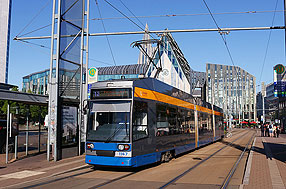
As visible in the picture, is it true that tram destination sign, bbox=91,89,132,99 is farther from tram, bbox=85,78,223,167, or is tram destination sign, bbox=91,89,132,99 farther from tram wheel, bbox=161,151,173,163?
tram wheel, bbox=161,151,173,163

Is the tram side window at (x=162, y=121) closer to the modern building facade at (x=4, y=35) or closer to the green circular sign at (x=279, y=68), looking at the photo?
the green circular sign at (x=279, y=68)

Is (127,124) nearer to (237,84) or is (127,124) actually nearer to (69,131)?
(69,131)

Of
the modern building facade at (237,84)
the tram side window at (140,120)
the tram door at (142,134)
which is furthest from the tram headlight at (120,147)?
the modern building facade at (237,84)

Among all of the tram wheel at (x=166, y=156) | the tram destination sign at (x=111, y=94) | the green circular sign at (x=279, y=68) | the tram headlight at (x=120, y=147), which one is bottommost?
the tram wheel at (x=166, y=156)

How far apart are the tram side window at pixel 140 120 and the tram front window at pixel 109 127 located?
1.02 feet

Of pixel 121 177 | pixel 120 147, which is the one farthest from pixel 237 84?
pixel 121 177

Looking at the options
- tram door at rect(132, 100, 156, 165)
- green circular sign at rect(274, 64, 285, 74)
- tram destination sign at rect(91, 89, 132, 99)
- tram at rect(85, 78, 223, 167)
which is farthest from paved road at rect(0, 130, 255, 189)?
green circular sign at rect(274, 64, 285, 74)

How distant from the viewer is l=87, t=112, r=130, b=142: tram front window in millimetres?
9766

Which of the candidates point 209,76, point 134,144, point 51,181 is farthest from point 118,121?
point 209,76

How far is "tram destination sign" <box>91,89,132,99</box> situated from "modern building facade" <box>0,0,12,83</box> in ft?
246

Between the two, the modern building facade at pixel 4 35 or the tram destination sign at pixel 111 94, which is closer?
the tram destination sign at pixel 111 94

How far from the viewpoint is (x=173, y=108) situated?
45.0 ft

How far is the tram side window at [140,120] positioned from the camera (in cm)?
995

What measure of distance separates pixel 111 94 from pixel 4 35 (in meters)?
80.9
